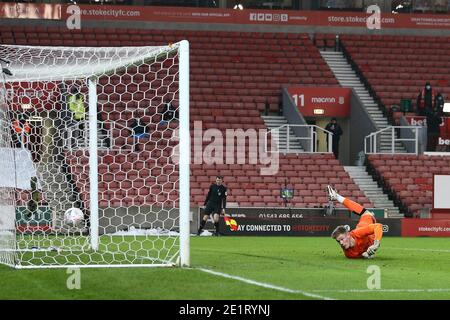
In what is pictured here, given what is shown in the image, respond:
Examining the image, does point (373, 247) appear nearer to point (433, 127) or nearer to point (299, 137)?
point (299, 137)

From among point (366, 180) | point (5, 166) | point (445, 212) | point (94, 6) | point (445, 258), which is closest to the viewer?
point (5, 166)

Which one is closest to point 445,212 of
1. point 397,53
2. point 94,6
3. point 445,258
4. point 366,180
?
point 366,180

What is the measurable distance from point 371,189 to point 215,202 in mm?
7534

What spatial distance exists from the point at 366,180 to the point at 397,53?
7641mm

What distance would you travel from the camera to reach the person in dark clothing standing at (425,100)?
3341 cm

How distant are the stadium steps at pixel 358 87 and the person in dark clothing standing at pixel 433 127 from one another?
0.90 meters

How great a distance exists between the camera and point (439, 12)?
1577 inches

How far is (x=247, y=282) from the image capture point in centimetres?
1073

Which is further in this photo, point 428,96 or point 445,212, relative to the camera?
point 428,96

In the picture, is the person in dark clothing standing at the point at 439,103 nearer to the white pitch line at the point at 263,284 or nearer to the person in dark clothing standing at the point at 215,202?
the person in dark clothing standing at the point at 215,202

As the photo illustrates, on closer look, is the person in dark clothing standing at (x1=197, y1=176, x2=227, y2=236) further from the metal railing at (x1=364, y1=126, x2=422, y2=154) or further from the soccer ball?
the soccer ball

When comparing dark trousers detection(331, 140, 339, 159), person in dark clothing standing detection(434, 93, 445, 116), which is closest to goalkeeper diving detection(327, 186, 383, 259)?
dark trousers detection(331, 140, 339, 159)

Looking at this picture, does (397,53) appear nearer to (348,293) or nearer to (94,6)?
(94,6)

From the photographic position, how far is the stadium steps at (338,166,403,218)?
101 feet
